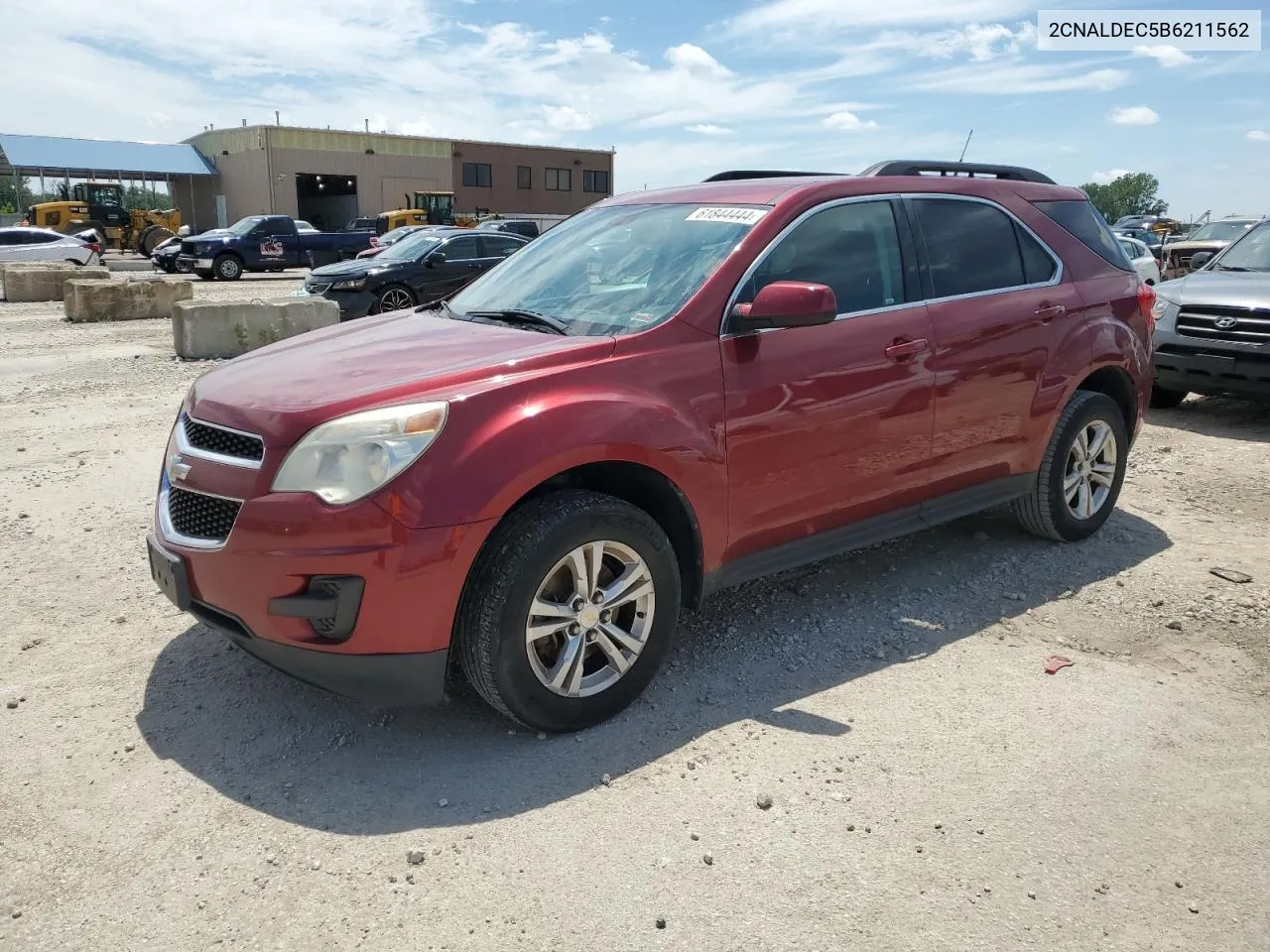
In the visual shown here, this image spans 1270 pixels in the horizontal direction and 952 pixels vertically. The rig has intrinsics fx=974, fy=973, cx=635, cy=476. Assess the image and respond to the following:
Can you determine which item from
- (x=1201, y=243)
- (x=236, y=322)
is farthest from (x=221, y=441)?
(x=1201, y=243)

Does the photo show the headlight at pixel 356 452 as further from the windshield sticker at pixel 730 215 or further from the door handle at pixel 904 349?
the door handle at pixel 904 349

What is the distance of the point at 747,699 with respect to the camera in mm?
3539

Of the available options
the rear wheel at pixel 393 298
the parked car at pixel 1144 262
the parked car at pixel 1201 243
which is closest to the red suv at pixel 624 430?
the parked car at pixel 1144 262

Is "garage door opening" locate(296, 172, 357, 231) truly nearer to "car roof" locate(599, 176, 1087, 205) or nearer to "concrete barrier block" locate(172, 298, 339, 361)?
"concrete barrier block" locate(172, 298, 339, 361)

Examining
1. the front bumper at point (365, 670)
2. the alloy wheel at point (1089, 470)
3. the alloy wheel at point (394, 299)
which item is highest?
the alloy wheel at point (394, 299)

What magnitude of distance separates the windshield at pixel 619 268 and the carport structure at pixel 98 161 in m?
56.8

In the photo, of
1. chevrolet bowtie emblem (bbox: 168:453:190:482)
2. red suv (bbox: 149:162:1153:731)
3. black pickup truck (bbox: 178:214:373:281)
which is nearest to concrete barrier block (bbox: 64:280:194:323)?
black pickup truck (bbox: 178:214:373:281)

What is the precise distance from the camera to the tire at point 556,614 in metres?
2.99

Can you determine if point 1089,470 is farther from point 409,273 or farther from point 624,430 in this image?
point 409,273

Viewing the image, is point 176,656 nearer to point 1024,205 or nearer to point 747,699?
point 747,699

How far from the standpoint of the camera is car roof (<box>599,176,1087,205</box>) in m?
3.92

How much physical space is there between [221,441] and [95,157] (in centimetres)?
5993

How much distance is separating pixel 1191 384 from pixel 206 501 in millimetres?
7947

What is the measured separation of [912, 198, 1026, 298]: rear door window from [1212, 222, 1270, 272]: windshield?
5654 millimetres
